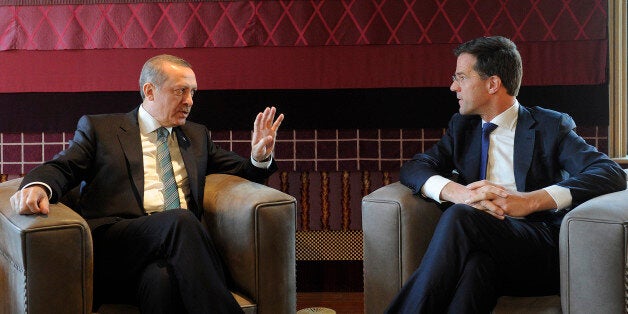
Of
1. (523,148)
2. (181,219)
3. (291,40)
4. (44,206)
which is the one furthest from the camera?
(291,40)

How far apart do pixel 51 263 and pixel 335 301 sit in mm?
1801

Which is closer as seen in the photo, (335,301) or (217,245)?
(217,245)

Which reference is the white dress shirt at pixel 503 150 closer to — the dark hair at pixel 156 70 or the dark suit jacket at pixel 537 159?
the dark suit jacket at pixel 537 159

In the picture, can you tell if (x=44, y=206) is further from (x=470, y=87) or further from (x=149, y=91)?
(x=470, y=87)

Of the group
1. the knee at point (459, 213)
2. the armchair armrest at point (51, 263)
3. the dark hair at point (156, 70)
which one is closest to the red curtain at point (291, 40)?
the dark hair at point (156, 70)

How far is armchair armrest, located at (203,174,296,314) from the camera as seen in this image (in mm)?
2432

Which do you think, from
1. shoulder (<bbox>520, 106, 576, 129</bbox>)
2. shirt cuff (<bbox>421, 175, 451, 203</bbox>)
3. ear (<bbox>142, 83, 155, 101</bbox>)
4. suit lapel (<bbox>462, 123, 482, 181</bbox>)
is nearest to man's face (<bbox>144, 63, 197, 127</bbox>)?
ear (<bbox>142, 83, 155, 101</bbox>)

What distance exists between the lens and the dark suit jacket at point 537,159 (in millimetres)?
2531

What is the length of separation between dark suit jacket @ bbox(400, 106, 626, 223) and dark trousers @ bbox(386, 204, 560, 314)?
249mm

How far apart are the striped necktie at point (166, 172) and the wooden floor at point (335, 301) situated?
1.07 meters

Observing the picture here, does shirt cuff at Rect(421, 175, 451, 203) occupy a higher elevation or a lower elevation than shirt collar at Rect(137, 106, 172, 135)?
lower

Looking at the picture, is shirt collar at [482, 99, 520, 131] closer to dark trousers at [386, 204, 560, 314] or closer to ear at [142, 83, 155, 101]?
dark trousers at [386, 204, 560, 314]

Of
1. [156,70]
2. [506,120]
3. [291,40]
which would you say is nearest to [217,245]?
[156,70]

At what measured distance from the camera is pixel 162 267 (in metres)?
2.37
